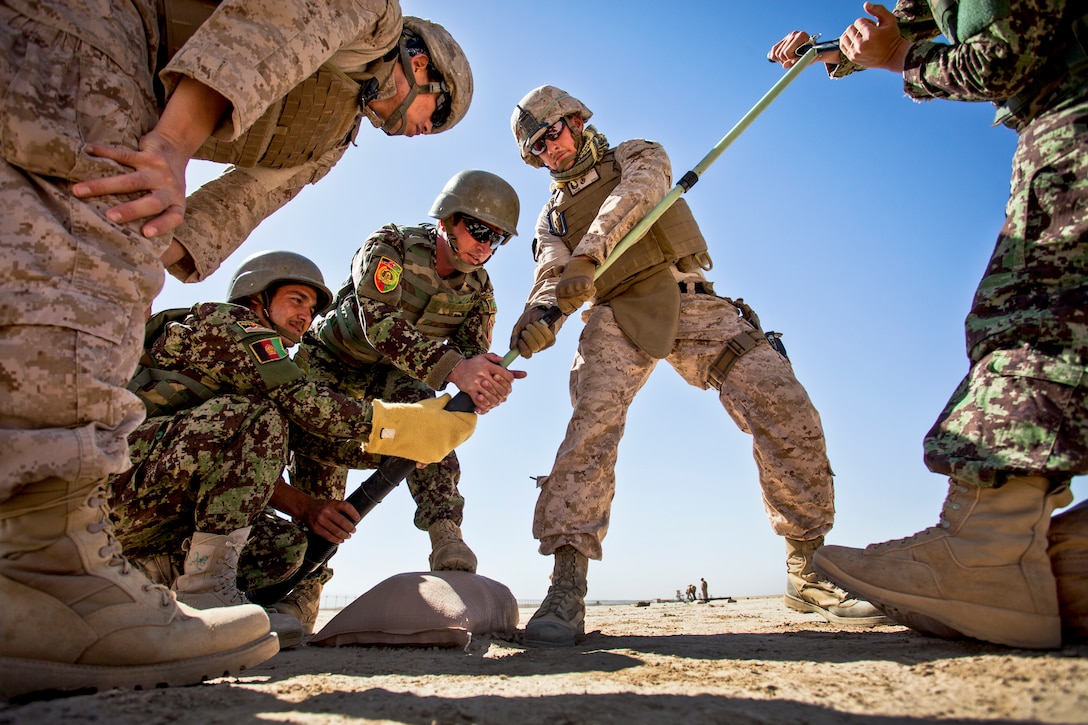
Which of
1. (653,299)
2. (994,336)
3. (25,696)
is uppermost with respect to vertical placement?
(653,299)

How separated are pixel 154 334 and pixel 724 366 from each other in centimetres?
286

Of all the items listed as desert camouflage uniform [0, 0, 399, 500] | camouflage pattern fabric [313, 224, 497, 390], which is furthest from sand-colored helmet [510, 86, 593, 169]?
desert camouflage uniform [0, 0, 399, 500]

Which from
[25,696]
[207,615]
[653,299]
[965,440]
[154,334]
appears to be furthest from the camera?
[653,299]

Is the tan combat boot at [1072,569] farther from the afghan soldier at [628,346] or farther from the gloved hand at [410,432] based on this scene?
the gloved hand at [410,432]

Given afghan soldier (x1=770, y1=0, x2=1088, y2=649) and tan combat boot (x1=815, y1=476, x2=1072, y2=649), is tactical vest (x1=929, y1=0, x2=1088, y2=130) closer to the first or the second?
afghan soldier (x1=770, y1=0, x2=1088, y2=649)

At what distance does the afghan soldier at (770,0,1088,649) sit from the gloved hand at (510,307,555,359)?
2006 mm

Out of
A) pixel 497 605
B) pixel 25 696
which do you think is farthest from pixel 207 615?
pixel 497 605

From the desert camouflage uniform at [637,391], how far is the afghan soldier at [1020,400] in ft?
4.46

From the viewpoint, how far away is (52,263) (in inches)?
59.6

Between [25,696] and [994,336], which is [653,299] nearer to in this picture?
[994,336]

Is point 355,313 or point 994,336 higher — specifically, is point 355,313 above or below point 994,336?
above

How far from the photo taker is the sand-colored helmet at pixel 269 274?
4039 mm

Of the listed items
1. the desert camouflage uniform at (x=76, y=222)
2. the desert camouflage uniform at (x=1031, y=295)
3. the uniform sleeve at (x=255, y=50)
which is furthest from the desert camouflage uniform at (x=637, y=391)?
the desert camouflage uniform at (x=76, y=222)

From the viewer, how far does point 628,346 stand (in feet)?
11.9
